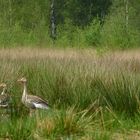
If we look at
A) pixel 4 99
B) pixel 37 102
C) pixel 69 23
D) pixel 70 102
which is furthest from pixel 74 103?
pixel 69 23

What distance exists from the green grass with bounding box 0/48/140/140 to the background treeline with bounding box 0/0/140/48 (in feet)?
42.2

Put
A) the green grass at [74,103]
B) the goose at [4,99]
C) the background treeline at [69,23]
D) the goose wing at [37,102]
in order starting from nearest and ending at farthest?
1. the green grass at [74,103]
2. the goose at [4,99]
3. the goose wing at [37,102]
4. the background treeline at [69,23]

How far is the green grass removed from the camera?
815 centimetres

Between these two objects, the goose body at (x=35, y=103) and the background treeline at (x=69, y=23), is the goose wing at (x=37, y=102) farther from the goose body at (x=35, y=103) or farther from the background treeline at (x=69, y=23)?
the background treeline at (x=69, y=23)

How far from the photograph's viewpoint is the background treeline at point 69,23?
26.4 m

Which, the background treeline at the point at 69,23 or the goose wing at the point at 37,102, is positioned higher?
the goose wing at the point at 37,102

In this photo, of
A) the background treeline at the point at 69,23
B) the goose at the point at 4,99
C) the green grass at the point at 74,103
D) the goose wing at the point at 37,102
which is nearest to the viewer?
the green grass at the point at 74,103

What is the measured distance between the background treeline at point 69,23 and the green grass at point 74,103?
12.9 metres

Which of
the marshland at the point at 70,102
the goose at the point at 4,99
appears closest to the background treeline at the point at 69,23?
the marshland at the point at 70,102

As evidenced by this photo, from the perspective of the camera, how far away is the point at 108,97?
9.81 meters

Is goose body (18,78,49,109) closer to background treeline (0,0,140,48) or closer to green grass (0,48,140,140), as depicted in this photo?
green grass (0,48,140,140)

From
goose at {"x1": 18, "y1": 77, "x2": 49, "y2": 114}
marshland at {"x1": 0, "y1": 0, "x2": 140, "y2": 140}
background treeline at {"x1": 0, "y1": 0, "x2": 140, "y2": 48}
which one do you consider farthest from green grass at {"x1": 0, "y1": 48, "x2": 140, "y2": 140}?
background treeline at {"x1": 0, "y1": 0, "x2": 140, "y2": 48}

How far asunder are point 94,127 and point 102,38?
708 inches

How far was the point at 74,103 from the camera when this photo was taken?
10000 millimetres
